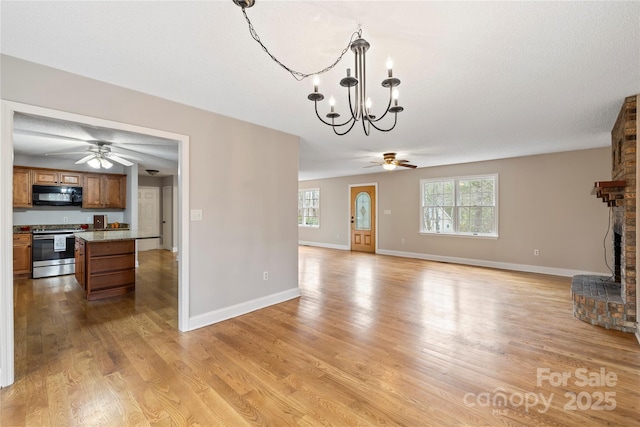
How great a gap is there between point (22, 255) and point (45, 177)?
5.17 ft

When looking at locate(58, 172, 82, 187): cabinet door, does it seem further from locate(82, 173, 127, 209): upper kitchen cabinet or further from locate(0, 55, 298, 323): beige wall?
locate(0, 55, 298, 323): beige wall

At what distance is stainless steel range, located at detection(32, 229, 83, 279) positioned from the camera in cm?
521

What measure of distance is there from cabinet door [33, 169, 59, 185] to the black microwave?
0.09m

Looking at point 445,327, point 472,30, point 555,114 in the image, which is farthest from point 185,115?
point 555,114

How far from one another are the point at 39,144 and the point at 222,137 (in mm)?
3664

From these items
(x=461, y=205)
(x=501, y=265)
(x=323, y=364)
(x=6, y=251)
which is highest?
(x=461, y=205)

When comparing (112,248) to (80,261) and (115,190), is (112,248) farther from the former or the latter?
(115,190)

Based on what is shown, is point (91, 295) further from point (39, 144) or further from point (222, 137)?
point (222, 137)

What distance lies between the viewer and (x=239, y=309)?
11.4 ft

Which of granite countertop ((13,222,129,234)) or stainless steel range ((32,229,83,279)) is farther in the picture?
granite countertop ((13,222,129,234))

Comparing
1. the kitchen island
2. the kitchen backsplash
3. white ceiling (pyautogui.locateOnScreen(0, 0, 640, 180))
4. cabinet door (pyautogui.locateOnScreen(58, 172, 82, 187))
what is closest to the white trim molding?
white ceiling (pyautogui.locateOnScreen(0, 0, 640, 180))

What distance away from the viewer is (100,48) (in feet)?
6.47

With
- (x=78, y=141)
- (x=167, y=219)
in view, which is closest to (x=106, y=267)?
(x=78, y=141)

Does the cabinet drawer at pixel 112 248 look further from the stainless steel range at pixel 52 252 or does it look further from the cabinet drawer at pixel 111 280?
the stainless steel range at pixel 52 252
